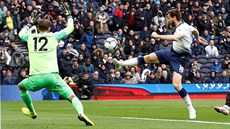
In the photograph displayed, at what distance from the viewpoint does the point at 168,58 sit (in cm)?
1820

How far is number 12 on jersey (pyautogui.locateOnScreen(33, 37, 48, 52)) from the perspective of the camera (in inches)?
603

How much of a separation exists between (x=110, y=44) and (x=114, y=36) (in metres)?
0.76

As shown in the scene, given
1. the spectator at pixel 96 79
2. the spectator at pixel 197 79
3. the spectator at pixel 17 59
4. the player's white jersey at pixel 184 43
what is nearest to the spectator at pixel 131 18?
the spectator at pixel 197 79

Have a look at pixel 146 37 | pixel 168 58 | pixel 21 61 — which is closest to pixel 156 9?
pixel 146 37

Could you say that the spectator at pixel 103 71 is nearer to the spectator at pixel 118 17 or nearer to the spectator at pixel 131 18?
the spectator at pixel 118 17

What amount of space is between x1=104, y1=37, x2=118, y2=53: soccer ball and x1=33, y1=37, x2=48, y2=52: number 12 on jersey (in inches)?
777

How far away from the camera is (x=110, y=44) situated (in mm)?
35312

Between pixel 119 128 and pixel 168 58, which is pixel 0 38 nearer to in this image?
pixel 168 58

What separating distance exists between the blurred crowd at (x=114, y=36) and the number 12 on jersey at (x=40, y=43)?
16.2m

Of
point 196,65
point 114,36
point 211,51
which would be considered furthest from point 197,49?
point 114,36

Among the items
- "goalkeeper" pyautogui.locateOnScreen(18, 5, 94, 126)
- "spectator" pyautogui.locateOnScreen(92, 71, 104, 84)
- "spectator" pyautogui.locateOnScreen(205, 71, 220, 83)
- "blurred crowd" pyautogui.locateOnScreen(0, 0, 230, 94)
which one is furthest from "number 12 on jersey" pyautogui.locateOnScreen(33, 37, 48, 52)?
"spectator" pyautogui.locateOnScreen(205, 71, 220, 83)

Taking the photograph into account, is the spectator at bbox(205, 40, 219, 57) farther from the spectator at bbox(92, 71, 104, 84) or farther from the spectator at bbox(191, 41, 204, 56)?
the spectator at bbox(92, 71, 104, 84)

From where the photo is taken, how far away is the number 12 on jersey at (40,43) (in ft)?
50.2

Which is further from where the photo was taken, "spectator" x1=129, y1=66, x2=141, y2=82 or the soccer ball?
the soccer ball
